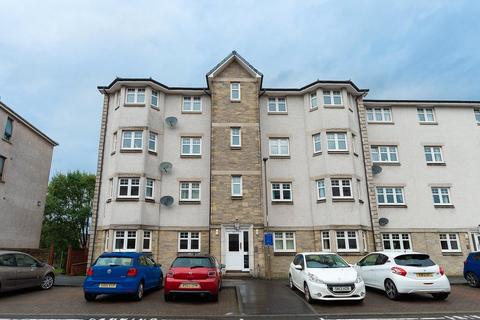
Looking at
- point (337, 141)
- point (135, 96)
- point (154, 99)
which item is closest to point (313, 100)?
point (337, 141)

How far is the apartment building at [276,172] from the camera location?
18562 millimetres

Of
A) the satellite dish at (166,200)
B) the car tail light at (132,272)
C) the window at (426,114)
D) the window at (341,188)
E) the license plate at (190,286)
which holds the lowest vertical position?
the license plate at (190,286)

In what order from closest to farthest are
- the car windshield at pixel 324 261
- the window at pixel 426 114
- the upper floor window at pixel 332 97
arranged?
the car windshield at pixel 324 261 < the upper floor window at pixel 332 97 < the window at pixel 426 114

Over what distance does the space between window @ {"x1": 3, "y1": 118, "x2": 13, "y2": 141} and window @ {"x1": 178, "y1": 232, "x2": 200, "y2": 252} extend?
587 inches

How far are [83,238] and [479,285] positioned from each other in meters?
44.6

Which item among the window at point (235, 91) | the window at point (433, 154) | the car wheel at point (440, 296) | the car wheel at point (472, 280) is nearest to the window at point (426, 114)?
the window at point (433, 154)

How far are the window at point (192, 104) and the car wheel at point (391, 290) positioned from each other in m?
15.2

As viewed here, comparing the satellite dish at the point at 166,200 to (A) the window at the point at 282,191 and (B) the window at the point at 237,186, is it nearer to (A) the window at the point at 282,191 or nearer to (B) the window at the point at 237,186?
(B) the window at the point at 237,186

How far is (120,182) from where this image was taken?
19.0 meters

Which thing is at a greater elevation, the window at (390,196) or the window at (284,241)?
the window at (390,196)

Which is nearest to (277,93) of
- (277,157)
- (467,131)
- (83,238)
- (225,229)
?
(277,157)

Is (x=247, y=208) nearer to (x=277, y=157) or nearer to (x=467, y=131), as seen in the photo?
(x=277, y=157)

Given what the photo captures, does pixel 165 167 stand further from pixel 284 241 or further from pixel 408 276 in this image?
pixel 408 276

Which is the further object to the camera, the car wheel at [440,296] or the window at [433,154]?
the window at [433,154]
